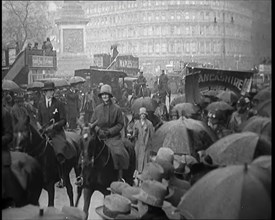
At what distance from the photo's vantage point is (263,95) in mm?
6168

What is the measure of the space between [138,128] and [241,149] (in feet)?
9.81

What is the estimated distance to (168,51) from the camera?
8094 millimetres

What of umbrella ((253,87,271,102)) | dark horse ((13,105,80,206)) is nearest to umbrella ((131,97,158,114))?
dark horse ((13,105,80,206))

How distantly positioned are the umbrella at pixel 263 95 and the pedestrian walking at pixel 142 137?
2313 millimetres

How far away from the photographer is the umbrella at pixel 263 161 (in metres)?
5.32

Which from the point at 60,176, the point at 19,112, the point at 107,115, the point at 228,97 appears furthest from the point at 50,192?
the point at 228,97

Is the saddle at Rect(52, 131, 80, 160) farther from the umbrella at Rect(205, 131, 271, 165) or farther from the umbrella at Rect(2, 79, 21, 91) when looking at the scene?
the umbrella at Rect(205, 131, 271, 165)

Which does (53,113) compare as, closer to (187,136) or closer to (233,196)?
(187,136)

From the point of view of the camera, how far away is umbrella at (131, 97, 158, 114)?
805 cm

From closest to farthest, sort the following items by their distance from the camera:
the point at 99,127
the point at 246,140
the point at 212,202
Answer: the point at 212,202, the point at 246,140, the point at 99,127

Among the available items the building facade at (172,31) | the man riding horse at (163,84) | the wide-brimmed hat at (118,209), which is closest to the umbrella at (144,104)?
the man riding horse at (163,84)

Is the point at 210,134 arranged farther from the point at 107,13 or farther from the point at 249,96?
the point at 107,13

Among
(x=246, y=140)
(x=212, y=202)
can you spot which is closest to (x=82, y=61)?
(x=246, y=140)

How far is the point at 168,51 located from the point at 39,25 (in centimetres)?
221
